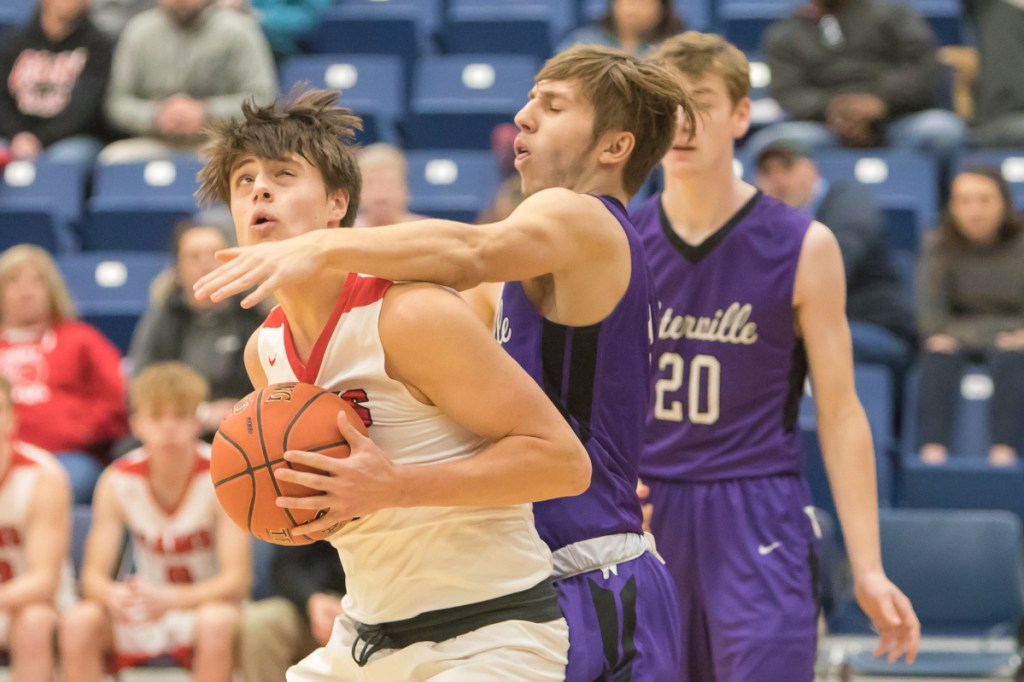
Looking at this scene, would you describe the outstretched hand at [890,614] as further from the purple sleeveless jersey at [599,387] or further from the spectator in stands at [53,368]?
the spectator in stands at [53,368]

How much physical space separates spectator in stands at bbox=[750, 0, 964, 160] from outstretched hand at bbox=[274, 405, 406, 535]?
6191 millimetres

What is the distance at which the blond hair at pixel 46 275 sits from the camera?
692 cm

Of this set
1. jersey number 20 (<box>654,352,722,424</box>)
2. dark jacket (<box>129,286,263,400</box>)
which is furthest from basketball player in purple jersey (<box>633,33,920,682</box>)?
dark jacket (<box>129,286,263,400</box>)

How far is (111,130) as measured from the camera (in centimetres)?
950

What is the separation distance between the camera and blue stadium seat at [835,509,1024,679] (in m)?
5.88

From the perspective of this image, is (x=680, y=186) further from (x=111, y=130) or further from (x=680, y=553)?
(x=111, y=130)

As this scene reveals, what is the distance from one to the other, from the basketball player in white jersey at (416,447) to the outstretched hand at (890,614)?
4.07 feet

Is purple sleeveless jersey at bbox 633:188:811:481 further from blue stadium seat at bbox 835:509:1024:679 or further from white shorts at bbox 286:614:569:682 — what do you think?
blue stadium seat at bbox 835:509:1024:679

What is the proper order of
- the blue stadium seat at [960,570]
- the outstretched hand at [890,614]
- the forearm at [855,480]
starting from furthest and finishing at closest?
the blue stadium seat at [960,570], the forearm at [855,480], the outstretched hand at [890,614]

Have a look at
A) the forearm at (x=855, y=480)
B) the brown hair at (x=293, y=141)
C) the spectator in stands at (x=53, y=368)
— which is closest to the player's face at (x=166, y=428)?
the spectator in stands at (x=53, y=368)

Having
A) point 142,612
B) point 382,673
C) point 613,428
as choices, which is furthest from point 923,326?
point 382,673

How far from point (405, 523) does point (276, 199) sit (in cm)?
64

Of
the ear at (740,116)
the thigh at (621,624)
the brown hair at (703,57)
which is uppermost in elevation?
the brown hair at (703,57)

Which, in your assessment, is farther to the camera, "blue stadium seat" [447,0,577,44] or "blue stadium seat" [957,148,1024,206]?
"blue stadium seat" [447,0,577,44]
